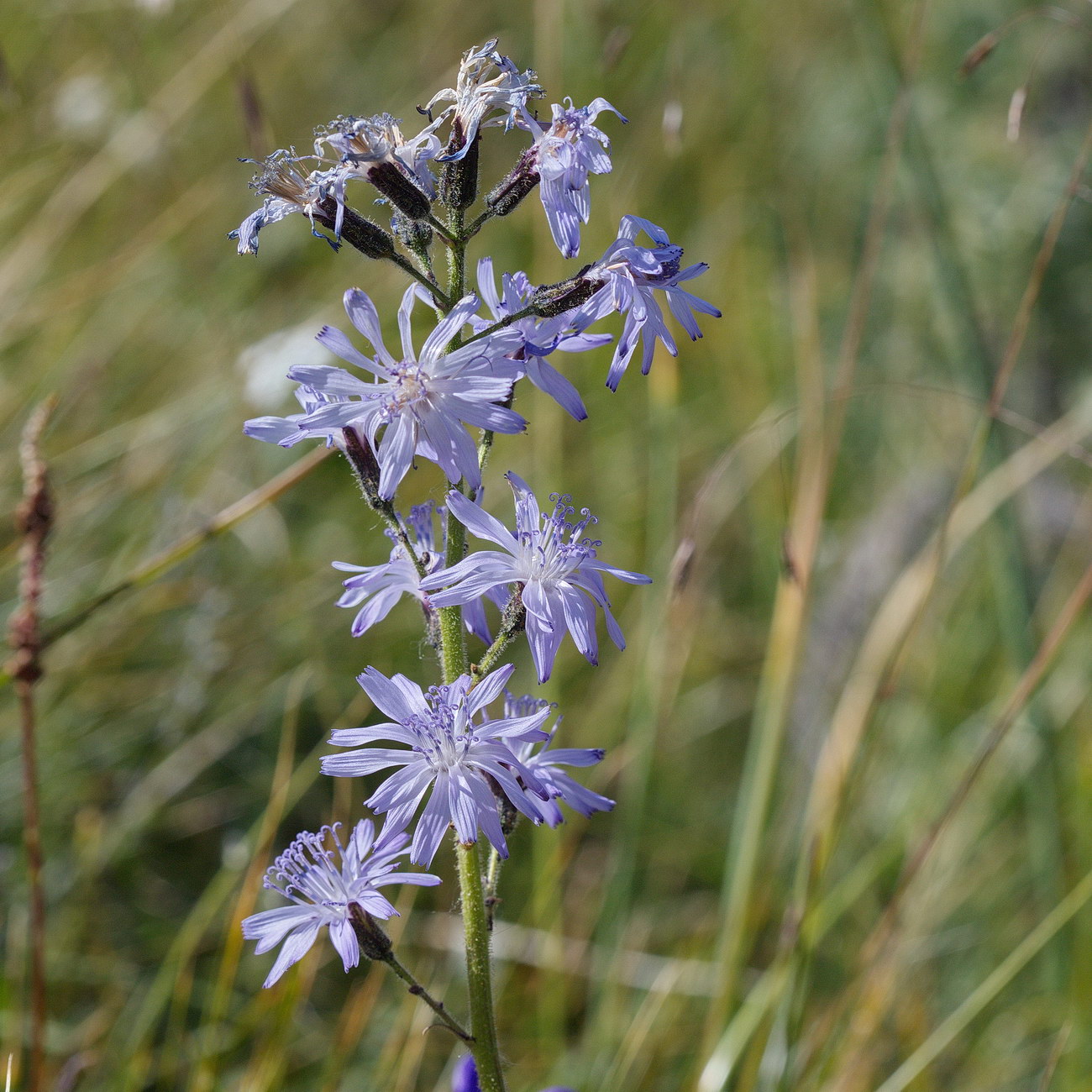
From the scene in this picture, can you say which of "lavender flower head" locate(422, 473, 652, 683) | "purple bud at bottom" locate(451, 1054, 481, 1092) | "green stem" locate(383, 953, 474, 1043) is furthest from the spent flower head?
"purple bud at bottom" locate(451, 1054, 481, 1092)

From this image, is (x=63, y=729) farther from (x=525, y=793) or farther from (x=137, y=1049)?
(x=525, y=793)

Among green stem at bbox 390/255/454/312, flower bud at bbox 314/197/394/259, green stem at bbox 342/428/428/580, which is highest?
flower bud at bbox 314/197/394/259

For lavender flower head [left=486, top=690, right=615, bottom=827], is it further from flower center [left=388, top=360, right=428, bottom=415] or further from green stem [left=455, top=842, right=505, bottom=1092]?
flower center [left=388, top=360, right=428, bottom=415]

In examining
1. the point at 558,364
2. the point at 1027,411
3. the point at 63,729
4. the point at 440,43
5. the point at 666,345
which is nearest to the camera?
the point at 666,345

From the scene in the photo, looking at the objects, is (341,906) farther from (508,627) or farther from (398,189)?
(398,189)

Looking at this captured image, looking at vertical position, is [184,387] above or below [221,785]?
above

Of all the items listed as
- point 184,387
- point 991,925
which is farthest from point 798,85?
point 991,925

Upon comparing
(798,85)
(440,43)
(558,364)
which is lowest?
(558,364)

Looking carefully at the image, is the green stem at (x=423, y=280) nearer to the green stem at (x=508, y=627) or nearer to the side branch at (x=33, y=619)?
the green stem at (x=508, y=627)
